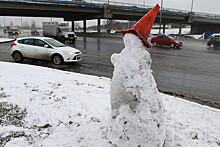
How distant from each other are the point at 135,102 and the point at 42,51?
9073 millimetres

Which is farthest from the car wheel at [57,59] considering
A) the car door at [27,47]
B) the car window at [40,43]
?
the car door at [27,47]

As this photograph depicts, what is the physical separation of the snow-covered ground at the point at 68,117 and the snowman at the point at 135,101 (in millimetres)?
780

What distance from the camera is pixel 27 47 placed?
10.3 m

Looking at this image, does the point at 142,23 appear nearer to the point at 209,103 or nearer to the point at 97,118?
the point at 97,118

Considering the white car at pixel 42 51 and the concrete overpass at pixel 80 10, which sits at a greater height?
the concrete overpass at pixel 80 10

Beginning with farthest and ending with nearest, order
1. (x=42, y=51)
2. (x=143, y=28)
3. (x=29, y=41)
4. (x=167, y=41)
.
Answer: (x=167, y=41)
(x=29, y=41)
(x=42, y=51)
(x=143, y=28)

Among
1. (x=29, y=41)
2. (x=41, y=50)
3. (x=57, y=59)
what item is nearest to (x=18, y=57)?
(x=29, y=41)

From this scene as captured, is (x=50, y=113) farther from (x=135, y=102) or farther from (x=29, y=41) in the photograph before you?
(x=29, y=41)

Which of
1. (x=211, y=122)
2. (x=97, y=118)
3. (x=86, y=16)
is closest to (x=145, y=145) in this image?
(x=97, y=118)

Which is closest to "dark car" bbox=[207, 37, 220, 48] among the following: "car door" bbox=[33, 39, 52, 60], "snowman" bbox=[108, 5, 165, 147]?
"car door" bbox=[33, 39, 52, 60]

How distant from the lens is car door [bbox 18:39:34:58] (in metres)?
10.3

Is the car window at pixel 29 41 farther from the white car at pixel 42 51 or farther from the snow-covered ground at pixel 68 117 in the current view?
the snow-covered ground at pixel 68 117

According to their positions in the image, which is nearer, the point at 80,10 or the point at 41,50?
the point at 41,50

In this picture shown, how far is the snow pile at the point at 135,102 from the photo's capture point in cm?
245
